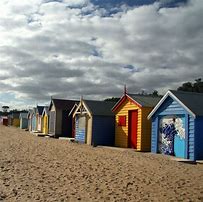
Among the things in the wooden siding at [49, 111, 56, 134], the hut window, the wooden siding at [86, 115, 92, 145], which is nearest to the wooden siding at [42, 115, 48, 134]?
the wooden siding at [49, 111, 56, 134]

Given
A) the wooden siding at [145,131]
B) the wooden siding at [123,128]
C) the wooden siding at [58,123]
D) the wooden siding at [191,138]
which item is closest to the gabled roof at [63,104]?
the wooden siding at [58,123]

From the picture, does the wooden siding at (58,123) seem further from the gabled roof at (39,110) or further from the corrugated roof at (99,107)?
the gabled roof at (39,110)

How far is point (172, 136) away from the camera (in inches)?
778

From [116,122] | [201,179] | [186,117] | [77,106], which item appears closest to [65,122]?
[77,106]

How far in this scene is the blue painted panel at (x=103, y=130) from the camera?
28.8 meters

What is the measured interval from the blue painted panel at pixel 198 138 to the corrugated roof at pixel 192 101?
375 millimetres

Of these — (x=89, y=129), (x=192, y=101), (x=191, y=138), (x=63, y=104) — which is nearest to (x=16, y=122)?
(x=63, y=104)

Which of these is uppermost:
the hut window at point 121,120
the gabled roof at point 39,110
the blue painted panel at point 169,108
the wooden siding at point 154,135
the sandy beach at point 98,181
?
the gabled roof at point 39,110

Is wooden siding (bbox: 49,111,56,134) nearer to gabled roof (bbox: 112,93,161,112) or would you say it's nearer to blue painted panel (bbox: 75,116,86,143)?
blue painted panel (bbox: 75,116,86,143)

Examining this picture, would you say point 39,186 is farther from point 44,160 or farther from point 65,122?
point 65,122

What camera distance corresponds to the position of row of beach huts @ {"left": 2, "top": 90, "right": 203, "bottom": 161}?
1816cm

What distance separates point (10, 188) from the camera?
34.1 feet

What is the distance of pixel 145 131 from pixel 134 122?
1500 millimetres

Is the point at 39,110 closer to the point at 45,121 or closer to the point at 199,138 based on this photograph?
the point at 45,121
